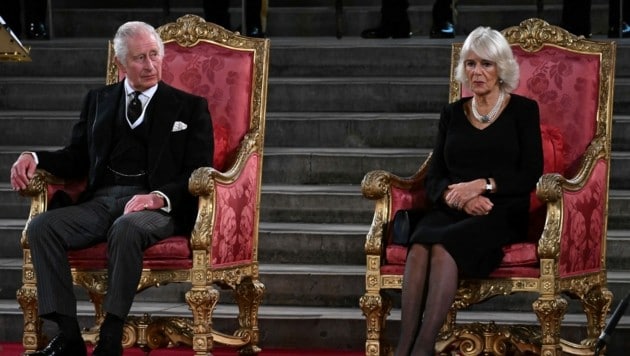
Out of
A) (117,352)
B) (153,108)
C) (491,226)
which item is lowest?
(117,352)

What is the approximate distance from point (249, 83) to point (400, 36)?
3044mm

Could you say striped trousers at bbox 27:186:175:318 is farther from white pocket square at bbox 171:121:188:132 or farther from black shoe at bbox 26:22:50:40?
black shoe at bbox 26:22:50:40

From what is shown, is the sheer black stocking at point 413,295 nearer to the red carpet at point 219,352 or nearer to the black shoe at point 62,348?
the red carpet at point 219,352

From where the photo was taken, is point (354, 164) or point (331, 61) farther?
point (331, 61)

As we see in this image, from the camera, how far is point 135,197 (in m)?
5.20

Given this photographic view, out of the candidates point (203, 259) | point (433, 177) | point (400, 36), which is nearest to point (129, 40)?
point (203, 259)

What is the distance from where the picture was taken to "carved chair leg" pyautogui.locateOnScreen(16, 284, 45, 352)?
17.1 feet

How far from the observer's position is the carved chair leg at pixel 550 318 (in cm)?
486

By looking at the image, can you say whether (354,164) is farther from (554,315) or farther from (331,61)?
(554,315)

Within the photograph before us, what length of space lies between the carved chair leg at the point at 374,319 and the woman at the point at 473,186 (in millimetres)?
132

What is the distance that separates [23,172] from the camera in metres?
5.27

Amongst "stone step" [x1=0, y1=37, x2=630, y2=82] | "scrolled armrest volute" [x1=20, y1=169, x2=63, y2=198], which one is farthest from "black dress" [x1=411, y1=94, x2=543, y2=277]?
"stone step" [x1=0, y1=37, x2=630, y2=82]

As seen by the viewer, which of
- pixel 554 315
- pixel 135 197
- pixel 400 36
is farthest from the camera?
pixel 400 36

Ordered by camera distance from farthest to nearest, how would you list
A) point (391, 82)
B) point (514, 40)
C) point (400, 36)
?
1. point (400, 36)
2. point (391, 82)
3. point (514, 40)
